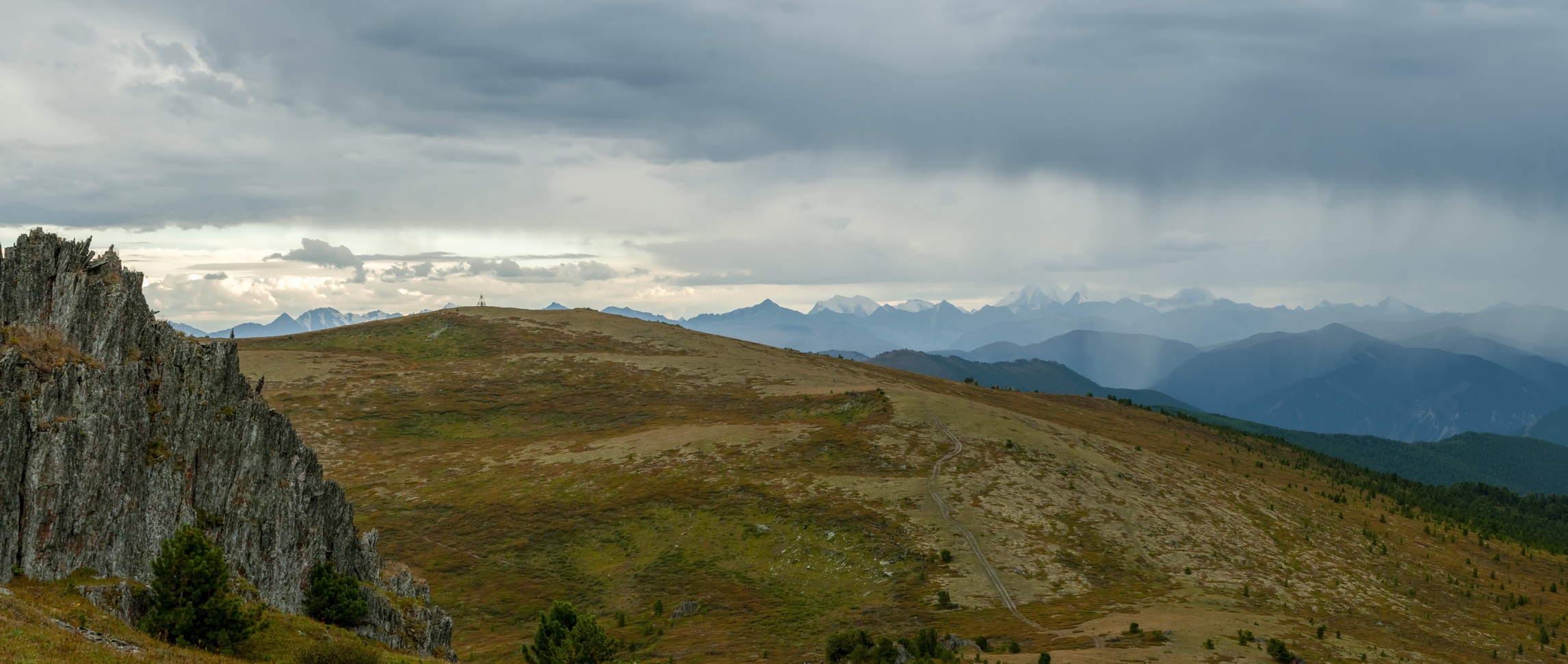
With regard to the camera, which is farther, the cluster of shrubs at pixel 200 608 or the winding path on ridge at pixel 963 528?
the winding path on ridge at pixel 963 528

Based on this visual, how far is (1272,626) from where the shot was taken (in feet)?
240

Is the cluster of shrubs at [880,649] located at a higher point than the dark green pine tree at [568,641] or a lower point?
lower

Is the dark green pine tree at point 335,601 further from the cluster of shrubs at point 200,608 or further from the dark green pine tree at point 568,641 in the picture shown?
the cluster of shrubs at point 200,608

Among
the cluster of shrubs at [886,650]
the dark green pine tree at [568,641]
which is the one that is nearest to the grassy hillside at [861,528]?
the cluster of shrubs at [886,650]

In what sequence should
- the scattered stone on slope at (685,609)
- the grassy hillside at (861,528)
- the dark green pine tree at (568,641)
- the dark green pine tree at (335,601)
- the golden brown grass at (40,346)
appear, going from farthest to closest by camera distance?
1. the scattered stone on slope at (685,609)
2. the grassy hillside at (861,528)
3. the dark green pine tree at (568,641)
4. the dark green pine tree at (335,601)
5. the golden brown grass at (40,346)

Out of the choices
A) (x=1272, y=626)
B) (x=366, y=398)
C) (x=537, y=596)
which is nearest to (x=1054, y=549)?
(x=1272, y=626)

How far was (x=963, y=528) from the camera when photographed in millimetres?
95500

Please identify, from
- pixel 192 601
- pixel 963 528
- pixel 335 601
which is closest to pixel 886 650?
pixel 963 528

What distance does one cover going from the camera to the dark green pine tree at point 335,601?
55000 millimetres

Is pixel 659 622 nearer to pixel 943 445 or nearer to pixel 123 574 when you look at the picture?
pixel 123 574

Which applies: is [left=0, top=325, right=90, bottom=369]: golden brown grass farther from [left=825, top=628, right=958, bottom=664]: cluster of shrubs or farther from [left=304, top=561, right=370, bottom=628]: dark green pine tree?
[left=825, top=628, right=958, bottom=664]: cluster of shrubs

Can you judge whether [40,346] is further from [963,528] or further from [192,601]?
[963,528]

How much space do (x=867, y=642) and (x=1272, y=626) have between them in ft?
118

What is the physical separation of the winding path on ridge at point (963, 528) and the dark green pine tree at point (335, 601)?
170 ft
